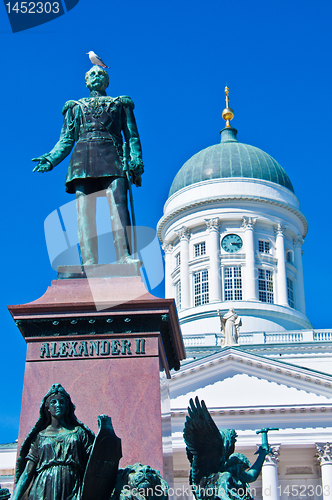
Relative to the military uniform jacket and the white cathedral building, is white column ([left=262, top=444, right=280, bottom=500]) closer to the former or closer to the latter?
the white cathedral building

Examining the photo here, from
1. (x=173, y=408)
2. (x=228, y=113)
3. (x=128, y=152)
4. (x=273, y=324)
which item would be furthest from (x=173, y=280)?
(x=128, y=152)

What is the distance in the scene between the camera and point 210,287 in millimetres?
60188

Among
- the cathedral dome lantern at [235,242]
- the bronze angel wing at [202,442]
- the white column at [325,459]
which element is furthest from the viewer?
the cathedral dome lantern at [235,242]

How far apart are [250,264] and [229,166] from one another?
974 cm

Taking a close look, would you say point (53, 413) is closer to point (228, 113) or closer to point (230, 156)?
point (230, 156)

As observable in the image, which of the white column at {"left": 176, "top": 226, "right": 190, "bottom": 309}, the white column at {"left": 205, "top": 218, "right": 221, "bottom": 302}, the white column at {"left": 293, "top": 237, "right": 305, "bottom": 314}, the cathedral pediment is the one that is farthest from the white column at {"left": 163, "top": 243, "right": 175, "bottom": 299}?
the cathedral pediment

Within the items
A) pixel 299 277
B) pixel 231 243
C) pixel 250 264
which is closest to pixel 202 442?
pixel 250 264

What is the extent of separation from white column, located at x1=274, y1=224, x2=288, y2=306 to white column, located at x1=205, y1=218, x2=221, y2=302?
15.1 ft

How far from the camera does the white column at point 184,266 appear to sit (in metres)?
61.0

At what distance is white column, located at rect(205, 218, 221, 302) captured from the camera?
196 ft

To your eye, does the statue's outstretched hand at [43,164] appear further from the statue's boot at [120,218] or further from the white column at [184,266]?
the white column at [184,266]

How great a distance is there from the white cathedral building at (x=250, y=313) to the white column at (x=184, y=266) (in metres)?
0.08

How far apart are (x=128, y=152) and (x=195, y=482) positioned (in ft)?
8.88

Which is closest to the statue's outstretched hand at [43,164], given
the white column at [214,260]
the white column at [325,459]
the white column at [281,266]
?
the white column at [325,459]
